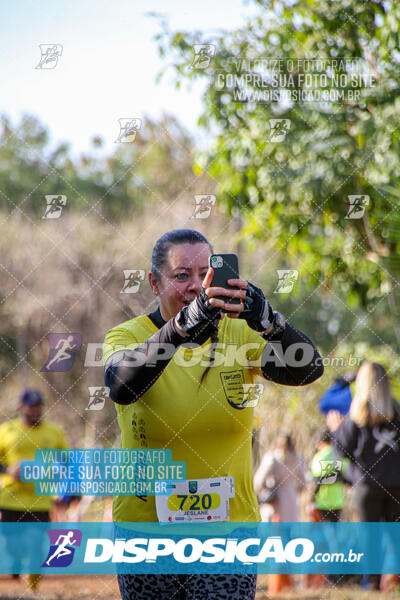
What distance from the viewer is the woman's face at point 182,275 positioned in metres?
2.12

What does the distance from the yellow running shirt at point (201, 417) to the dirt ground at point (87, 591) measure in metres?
1.34

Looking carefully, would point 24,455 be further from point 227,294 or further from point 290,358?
point 227,294

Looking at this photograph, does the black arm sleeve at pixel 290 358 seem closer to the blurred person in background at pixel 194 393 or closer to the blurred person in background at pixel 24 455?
the blurred person in background at pixel 194 393

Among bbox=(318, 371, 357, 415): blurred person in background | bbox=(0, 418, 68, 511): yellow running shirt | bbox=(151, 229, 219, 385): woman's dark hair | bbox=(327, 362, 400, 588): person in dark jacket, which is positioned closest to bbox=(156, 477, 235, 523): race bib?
bbox=(151, 229, 219, 385): woman's dark hair

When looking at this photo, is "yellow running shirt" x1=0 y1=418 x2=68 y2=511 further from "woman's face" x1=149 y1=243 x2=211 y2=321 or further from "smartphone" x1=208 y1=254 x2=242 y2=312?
"smartphone" x1=208 y1=254 x2=242 y2=312

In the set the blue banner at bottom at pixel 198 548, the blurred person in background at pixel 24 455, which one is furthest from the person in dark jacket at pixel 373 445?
the blurred person in background at pixel 24 455

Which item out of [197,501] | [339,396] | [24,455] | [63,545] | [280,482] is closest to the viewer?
[197,501]

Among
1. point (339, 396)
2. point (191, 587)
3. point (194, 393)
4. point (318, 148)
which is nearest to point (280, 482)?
point (339, 396)

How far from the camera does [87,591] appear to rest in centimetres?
390

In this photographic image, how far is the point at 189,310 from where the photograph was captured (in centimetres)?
184

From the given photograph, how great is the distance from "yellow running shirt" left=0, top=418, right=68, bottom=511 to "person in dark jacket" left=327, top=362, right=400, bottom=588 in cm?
206

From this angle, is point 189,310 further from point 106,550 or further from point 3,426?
point 3,426

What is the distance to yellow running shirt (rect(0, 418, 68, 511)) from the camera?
5.12 metres

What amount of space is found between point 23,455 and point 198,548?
3.26 metres
